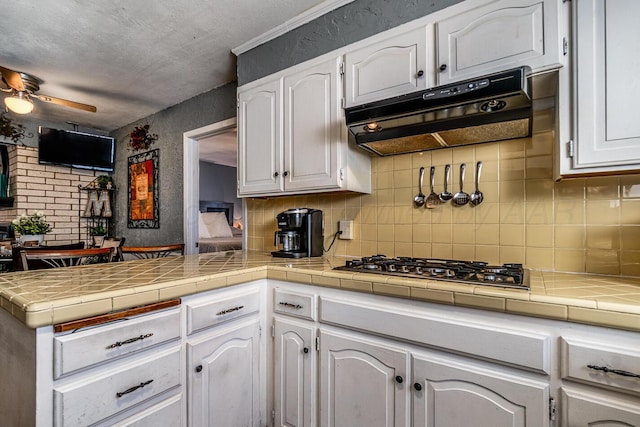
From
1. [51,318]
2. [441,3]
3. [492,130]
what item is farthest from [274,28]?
[51,318]

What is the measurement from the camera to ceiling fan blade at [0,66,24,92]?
2334mm

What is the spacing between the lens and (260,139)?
2.08m

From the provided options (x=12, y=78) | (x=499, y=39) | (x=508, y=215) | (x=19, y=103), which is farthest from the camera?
(x=19, y=103)

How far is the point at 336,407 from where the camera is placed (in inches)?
53.6

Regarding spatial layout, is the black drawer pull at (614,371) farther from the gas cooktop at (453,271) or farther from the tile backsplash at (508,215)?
the tile backsplash at (508,215)

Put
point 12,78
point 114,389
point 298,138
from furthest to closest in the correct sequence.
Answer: point 12,78, point 298,138, point 114,389

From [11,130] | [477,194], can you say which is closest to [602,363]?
[477,194]

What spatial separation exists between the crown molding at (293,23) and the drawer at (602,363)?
185 centimetres

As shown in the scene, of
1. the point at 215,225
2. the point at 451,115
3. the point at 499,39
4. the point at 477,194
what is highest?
the point at 499,39

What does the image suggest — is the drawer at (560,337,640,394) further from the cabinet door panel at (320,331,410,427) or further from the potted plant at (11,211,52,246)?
the potted plant at (11,211,52,246)

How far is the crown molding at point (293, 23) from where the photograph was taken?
1820mm

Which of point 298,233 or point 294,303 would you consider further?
point 298,233

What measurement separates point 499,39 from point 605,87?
0.41 m

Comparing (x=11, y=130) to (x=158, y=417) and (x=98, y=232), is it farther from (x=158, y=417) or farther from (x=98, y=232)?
(x=158, y=417)
